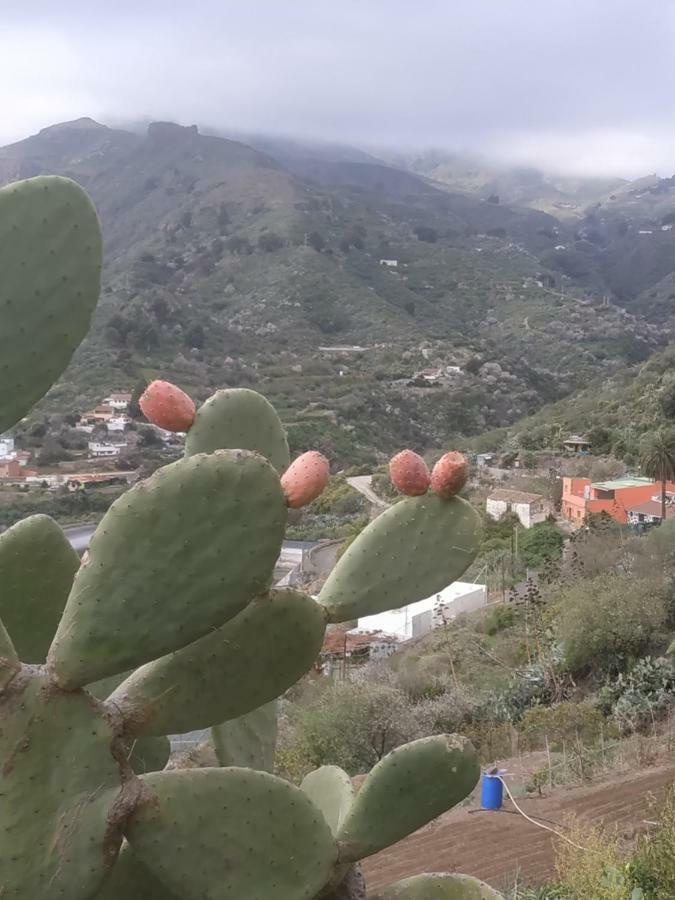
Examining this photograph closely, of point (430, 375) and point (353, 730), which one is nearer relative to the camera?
point (353, 730)

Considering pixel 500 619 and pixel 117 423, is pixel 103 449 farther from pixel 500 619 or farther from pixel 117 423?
pixel 500 619

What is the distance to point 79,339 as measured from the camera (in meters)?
1.47

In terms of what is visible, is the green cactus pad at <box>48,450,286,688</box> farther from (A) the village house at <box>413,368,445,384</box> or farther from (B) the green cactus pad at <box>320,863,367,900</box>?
(A) the village house at <box>413,368,445,384</box>

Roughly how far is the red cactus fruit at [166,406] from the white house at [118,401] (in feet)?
105

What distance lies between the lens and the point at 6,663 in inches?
50.4

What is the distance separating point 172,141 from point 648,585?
9087cm

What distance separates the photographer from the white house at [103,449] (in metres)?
29.6

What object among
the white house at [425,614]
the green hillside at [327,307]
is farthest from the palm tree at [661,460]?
the green hillside at [327,307]

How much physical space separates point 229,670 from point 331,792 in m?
0.74

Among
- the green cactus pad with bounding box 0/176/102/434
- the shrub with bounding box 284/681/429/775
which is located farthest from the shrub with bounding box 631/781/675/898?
the shrub with bounding box 284/681/429/775

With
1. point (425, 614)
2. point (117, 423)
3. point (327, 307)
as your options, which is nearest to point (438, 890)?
point (425, 614)

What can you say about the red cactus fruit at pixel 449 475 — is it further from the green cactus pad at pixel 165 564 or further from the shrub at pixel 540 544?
the shrub at pixel 540 544

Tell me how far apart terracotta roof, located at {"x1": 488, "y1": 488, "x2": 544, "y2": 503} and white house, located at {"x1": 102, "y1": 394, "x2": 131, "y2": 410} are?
50.8ft

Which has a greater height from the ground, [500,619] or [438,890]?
[438,890]
